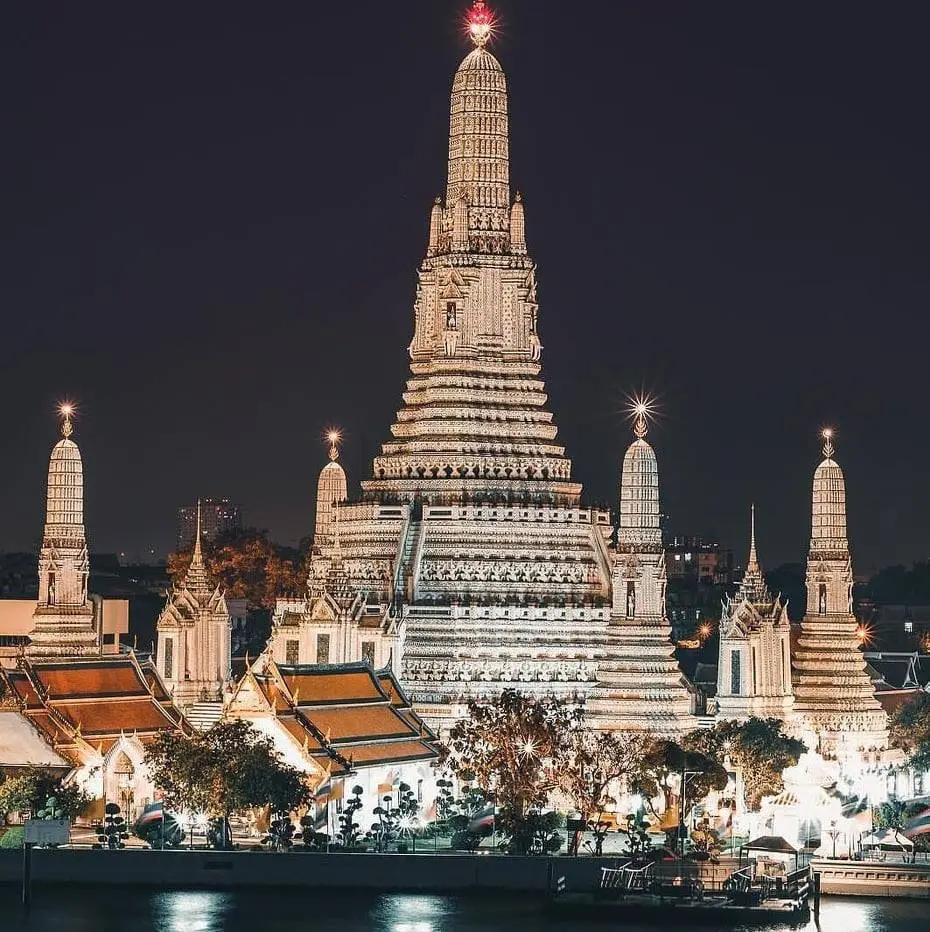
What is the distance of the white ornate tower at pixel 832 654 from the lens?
91.9m

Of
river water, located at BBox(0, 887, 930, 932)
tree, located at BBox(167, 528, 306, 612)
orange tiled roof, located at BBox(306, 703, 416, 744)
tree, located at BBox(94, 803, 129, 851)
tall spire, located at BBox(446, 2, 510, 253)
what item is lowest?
river water, located at BBox(0, 887, 930, 932)

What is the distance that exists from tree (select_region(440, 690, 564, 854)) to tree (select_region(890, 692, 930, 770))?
12581mm

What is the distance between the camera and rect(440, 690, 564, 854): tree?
3022 inches

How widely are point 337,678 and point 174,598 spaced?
10239mm

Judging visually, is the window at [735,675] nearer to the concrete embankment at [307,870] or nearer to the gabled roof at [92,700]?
the gabled roof at [92,700]

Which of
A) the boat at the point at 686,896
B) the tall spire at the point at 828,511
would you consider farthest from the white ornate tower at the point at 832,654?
the boat at the point at 686,896

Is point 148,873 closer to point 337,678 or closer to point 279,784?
point 279,784

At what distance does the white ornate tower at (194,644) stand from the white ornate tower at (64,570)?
2.26 meters

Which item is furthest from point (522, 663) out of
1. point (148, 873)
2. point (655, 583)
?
point (148, 873)

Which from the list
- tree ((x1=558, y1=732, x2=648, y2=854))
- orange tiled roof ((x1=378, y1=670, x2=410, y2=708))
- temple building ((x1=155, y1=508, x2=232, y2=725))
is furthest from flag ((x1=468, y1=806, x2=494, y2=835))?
temple building ((x1=155, y1=508, x2=232, y2=725))

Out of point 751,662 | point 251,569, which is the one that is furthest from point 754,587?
point 251,569

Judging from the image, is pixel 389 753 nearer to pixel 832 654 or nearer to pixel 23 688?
pixel 23 688

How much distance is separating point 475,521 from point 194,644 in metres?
8.54

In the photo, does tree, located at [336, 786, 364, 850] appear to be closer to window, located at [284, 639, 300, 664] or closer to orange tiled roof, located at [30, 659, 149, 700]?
orange tiled roof, located at [30, 659, 149, 700]
